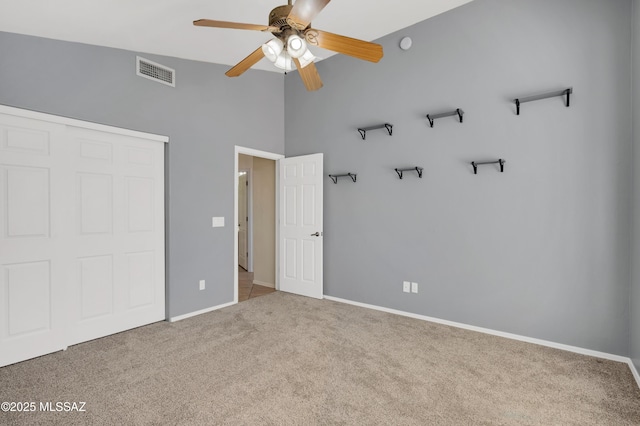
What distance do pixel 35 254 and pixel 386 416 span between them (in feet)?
9.87

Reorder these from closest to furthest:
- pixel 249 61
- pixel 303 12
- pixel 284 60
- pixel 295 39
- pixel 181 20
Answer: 1. pixel 303 12
2. pixel 295 39
3. pixel 284 60
4. pixel 249 61
5. pixel 181 20

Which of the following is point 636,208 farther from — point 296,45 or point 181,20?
point 181,20

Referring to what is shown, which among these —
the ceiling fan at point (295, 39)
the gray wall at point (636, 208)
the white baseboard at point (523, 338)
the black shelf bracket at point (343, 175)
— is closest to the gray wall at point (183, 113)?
the black shelf bracket at point (343, 175)

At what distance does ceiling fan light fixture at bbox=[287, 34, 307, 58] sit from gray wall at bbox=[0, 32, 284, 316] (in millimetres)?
2027

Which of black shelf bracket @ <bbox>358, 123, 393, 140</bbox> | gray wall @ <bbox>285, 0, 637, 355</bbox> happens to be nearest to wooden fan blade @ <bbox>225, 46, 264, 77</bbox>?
black shelf bracket @ <bbox>358, 123, 393, 140</bbox>

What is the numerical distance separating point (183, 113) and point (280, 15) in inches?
86.0

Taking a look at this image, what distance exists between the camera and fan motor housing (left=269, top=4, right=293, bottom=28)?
1.90 metres

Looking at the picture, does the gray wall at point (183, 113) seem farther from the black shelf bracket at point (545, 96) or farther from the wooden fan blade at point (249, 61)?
the black shelf bracket at point (545, 96)

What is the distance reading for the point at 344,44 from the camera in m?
2.10

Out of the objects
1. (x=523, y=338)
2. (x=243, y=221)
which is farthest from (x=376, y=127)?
(x=243, y=221)

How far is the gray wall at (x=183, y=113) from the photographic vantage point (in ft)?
8.66

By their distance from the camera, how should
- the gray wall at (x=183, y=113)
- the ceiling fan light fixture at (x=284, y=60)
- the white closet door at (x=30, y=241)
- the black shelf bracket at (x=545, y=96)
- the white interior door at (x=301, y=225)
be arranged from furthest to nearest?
the white interior door at (x=301, y=225)
the black shelf bracket at (x=545, y=96)
the gray wall at (x=183, y=113)
the white closet door at (x=30, y=241)
the ceiling fan light fixture at (x=284, y=60)

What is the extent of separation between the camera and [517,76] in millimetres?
3066

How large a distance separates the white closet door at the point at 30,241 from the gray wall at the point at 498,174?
299cm
